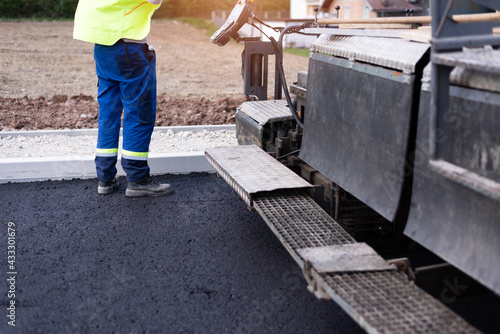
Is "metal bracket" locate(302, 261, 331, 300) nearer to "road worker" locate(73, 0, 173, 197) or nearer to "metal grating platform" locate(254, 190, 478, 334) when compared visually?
"metal grating platform" locate(254, 190, 478, 334)

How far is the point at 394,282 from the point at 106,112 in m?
3.44

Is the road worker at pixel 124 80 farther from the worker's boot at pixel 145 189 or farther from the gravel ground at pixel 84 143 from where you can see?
the gravel ground at pixel 84 143

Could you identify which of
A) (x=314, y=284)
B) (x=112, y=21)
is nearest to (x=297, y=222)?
(x=314, y=284)

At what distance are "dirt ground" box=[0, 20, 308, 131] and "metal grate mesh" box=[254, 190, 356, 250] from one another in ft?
14.3

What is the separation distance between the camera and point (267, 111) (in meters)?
5.18

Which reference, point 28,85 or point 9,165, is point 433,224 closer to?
point 9,165

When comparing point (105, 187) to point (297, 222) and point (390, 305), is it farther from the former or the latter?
point (390, 305)

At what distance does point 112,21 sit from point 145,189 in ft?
5.15

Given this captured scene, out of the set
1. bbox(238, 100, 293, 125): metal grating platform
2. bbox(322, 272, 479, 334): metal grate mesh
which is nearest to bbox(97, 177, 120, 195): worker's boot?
bbox(238, 100, 293, 125): metal grating platform

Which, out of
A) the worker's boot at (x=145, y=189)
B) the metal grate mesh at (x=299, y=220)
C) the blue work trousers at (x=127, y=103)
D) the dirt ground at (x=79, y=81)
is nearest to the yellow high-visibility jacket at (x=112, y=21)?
the blue work trousers at (x=127, y=103)

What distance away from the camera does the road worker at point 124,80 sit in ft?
16.0

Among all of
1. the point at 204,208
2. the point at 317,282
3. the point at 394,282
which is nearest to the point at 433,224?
the point at 394,282

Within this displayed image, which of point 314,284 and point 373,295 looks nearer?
point 373,295

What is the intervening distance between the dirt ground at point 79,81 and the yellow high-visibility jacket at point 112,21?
10.0 ft
